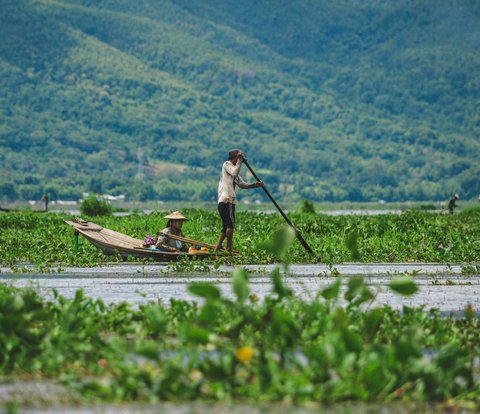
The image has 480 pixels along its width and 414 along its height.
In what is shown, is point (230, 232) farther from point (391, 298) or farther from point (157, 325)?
point (157, 325)

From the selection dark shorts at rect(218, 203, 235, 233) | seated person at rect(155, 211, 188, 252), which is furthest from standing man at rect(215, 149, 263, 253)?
seated person at rect(155, 211, 188, 252)

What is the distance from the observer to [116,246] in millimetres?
22250

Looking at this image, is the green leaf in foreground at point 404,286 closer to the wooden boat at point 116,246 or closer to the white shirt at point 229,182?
the wooden boat at point 116,246

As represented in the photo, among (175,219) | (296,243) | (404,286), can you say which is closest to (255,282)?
(175,219)

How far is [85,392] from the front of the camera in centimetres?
867

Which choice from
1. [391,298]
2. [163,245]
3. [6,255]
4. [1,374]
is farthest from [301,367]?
[6,255]

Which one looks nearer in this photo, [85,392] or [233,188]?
[85,392]

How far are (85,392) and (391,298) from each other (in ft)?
23.1

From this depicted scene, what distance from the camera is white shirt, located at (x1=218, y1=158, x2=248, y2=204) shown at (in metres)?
21.9

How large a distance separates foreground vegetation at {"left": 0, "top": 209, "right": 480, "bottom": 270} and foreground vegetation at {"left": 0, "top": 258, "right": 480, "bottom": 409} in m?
6.40

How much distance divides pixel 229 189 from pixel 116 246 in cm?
208

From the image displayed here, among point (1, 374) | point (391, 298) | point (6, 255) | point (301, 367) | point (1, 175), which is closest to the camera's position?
point (301, 367)

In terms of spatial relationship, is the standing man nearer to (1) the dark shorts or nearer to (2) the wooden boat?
(1) the dark shorts

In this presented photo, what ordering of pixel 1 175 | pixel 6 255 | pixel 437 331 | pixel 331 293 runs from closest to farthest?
pixel 331 293 < pixel 437 331 < pixel 6 255 < pixel 1 175
